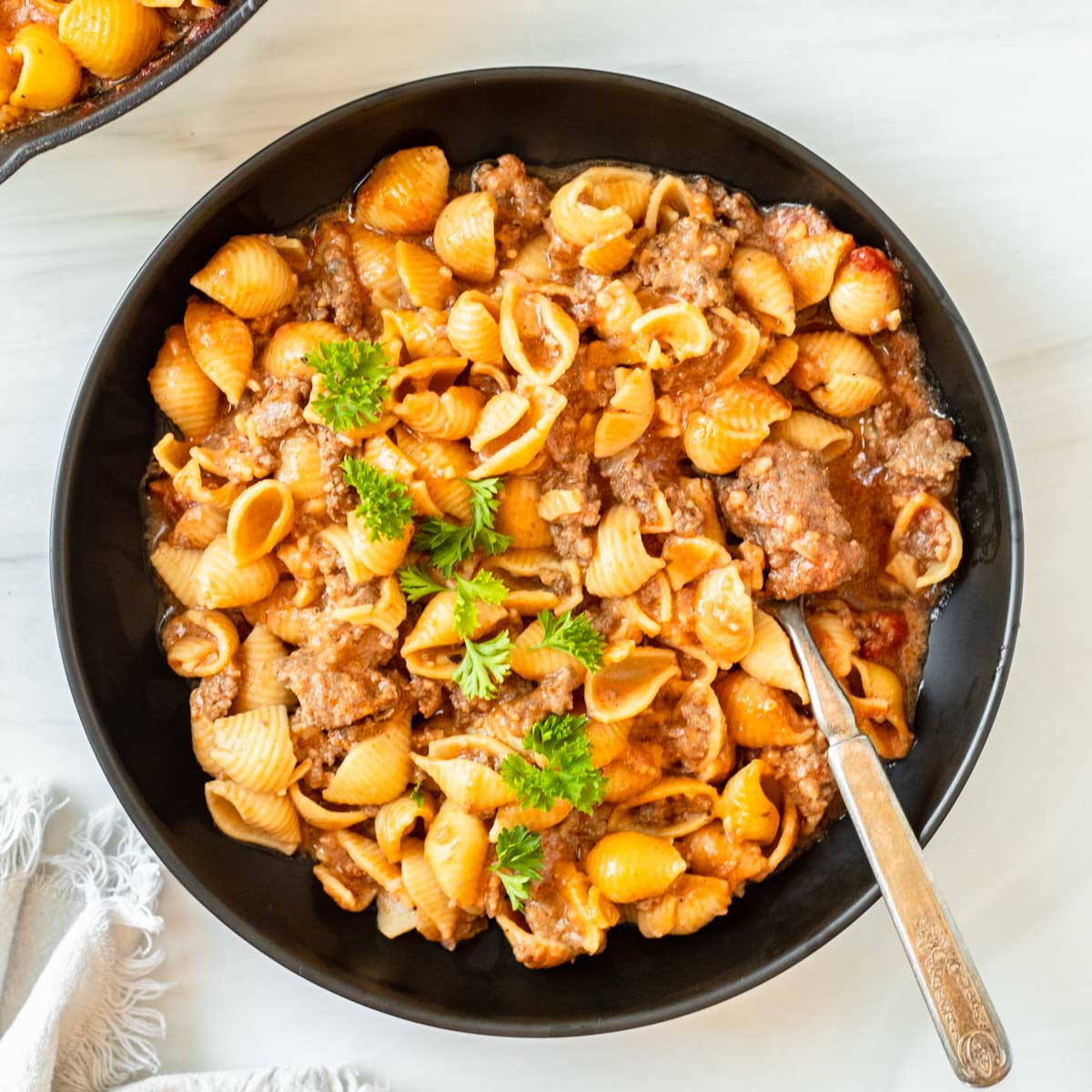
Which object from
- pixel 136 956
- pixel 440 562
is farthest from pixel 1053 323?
pixel 136 956

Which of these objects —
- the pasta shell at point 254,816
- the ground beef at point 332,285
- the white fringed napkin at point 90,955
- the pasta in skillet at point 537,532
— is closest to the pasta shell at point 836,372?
the pasta in skillet at point 537,532

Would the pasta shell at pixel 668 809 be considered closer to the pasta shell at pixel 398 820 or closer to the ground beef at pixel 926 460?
the pasta shell at pixel 398 820

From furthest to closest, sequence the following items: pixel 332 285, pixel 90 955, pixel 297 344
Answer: pixel 90 955 < pixel 332 285 < pixel 297 344

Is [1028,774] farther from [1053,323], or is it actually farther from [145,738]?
[145,738]

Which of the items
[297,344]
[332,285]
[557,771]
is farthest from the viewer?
[332,285]

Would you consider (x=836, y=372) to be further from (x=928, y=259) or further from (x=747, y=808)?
(x=747, y=808)

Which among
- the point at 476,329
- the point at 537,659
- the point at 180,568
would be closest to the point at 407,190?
the point at 476,329

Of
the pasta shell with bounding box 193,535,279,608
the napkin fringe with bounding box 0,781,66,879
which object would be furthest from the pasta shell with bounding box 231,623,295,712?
the napkin fringe with bounding box 0,781,66,879

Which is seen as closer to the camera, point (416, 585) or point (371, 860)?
point (416, 585)
